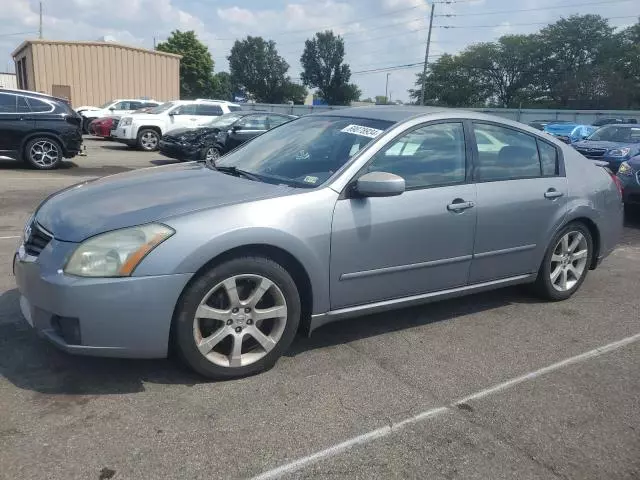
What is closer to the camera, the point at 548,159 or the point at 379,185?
the point at 379,185

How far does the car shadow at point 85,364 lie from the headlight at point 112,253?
651 mm

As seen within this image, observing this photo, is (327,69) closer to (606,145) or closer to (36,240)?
(606,145)

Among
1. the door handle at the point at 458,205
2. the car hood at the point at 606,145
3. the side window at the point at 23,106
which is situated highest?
the side window at the point at 23,106

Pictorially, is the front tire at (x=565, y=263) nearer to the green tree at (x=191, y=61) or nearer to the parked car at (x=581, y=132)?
the parked car at (x=581, y=132)

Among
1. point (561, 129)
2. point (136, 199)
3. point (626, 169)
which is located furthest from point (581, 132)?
point (136, 199)

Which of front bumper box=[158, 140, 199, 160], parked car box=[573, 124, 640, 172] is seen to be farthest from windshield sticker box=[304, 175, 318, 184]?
front bumper box=[158, 140, 199, 160]

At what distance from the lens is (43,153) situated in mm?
12070

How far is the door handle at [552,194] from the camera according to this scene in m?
4.44

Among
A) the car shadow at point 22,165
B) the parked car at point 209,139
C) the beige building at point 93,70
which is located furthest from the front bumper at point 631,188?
the beige building at point 93,70

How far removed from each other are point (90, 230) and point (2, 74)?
64334 millimetres

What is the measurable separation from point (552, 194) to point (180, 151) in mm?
10832

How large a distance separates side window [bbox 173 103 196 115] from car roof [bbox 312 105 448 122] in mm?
14323

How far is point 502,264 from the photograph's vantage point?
4273mm

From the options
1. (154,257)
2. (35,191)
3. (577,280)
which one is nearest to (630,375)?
(577,280)
